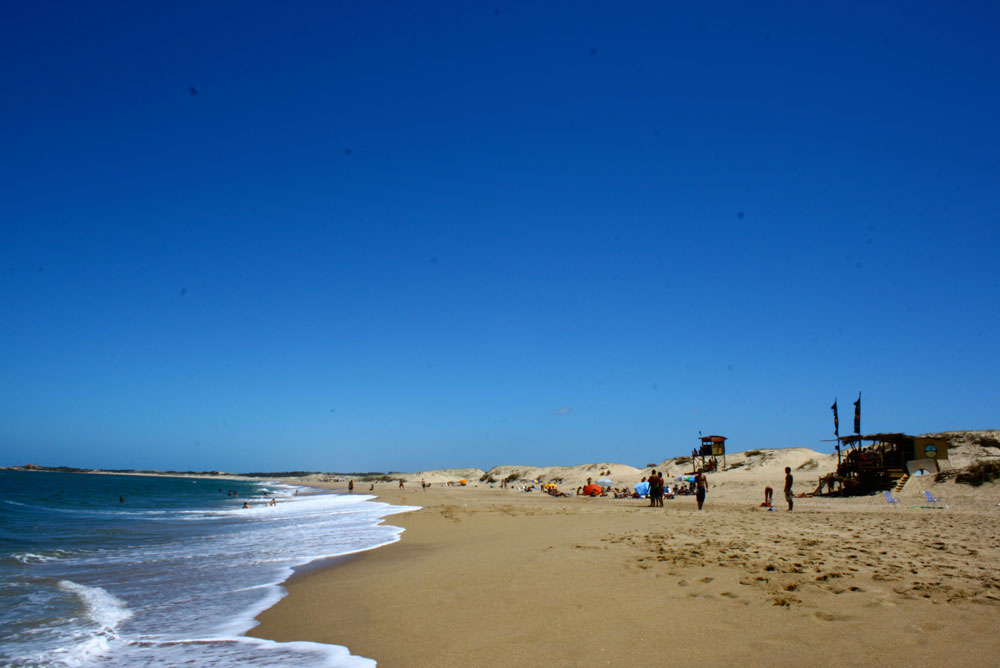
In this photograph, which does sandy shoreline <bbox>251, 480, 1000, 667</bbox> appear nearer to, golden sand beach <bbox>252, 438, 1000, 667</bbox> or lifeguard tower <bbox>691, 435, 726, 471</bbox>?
golden sand beach <bbox>252, 438, 1000, 667</bbox>

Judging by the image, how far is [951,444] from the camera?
3369 cm

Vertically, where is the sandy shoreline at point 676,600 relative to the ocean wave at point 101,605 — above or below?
above

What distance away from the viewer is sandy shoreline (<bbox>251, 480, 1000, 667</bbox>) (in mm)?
5422

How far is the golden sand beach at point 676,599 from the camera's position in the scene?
5418 millimetres

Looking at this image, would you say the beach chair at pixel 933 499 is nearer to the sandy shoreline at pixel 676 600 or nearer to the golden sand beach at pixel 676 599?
the golden sand beach at pixel 676 599

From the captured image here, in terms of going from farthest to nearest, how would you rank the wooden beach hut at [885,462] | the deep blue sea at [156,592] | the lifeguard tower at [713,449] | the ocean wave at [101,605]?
the lifeguard tower at [713,449]
the wooden beach hut at [885,462]
the ocean wave at [101,605]
the deep blue sea at [156,592]

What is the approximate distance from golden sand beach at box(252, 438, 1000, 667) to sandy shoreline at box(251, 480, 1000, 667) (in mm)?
26

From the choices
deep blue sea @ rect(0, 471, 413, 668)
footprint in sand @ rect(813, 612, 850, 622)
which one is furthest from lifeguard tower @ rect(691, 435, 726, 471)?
footprint in sand @ rect(813, 612, 850, 622)

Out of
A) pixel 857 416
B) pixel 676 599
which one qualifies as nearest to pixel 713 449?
pixel 857 416

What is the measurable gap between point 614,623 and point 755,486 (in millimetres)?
34166

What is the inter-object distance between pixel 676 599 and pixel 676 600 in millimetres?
46

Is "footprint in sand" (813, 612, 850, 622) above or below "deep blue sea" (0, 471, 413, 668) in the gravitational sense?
above

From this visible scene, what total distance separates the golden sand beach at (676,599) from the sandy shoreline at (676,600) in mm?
26

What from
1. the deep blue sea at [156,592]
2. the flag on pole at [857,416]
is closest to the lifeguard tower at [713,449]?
the flag on pole at [857,416]
